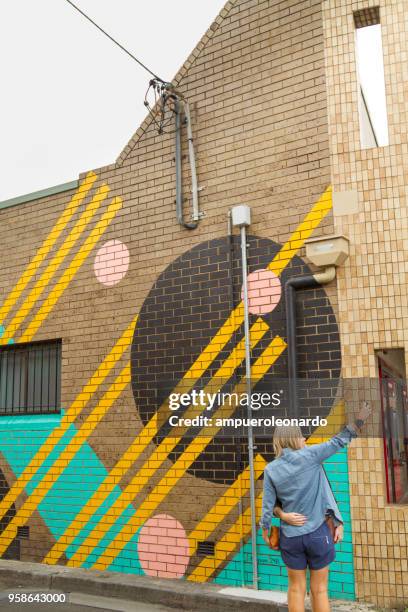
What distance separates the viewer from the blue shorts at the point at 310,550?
509cm

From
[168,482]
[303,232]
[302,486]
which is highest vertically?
[303,232]

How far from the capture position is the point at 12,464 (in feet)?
32.3

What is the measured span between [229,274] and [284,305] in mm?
851

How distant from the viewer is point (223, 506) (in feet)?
25.8

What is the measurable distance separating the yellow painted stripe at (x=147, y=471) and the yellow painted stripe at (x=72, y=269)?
265 centimetres

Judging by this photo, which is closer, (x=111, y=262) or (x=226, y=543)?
(x=226, y=543)

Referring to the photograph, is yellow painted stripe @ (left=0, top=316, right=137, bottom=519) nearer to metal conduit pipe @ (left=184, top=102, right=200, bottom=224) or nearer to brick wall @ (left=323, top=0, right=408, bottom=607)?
metal conduit pipe @ (left=184, top=102, right=200, bottom=224)

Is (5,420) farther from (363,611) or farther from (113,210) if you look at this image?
(363,611)

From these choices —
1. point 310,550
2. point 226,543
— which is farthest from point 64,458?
point 310,550

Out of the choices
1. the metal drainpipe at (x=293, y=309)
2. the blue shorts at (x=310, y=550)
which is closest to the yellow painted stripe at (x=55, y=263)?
the metal drainpipe at (x=293, y=309)

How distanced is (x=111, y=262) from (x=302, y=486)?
16.4ft

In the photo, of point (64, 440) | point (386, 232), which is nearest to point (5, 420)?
point (64, 440)

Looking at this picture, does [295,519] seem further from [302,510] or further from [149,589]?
[149,589]

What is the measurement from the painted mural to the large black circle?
14 mm
